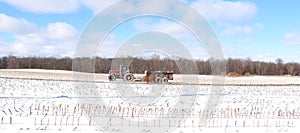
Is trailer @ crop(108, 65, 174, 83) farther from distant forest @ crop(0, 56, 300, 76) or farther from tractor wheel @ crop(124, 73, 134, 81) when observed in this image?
distant forest @ crop(0, 56, 300, 76)

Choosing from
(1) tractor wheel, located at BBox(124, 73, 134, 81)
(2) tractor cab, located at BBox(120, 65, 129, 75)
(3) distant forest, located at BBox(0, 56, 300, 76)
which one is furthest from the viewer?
(3) distant forest, located at BBox(0, 56, 300, 76)

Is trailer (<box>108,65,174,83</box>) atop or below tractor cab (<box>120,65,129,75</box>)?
below

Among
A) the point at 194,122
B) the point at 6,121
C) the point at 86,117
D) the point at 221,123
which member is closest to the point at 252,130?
the point at 221,123

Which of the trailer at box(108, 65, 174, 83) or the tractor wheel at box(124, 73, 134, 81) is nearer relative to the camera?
the tractor wheel at box(124, 73, 134, 81)

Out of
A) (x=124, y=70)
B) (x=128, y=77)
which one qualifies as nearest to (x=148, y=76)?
(x=128, y=77)

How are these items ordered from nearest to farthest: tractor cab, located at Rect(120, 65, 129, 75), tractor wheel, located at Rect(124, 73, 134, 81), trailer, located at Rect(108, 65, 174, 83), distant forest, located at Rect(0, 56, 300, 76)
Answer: tractor wheel, located at Rect(124, 73, 134, 81), trailer, located at Rect(108, 65, 174, 83), tractor cab, located at Rect(120, 65, 129, 75), distant forest, located at Rect(0, 56, 300, 76)

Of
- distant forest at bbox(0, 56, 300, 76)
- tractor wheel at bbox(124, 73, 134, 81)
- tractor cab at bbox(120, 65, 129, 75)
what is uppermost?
distant forest at bbox(0, 56, 300, 76)

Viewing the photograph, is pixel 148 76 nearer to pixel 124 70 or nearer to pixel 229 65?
pixel 124 70

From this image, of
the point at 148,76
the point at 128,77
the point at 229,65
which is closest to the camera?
the point at 128,77

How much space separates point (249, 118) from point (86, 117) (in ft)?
17.6

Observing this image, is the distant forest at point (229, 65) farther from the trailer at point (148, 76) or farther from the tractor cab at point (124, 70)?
the tractor cab at point (124, 70)

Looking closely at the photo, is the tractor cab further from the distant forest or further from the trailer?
the distant forest

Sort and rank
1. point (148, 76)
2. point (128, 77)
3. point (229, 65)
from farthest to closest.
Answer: point (229, 65) < point (148, 76) < point (128, 77)

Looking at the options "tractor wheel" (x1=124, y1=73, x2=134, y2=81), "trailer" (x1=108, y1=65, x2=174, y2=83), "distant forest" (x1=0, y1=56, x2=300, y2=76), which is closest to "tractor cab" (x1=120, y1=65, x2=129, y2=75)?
"trailer" (x1=108, y1=65, x2=174, y2=83)
